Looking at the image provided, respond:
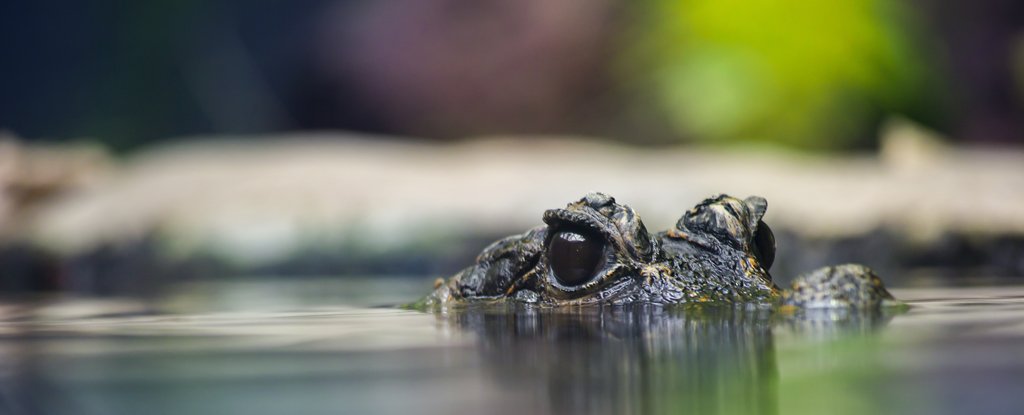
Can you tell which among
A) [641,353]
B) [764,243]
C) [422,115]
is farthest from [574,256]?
[422,115]

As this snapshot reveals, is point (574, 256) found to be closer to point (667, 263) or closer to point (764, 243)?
point (667, 263)

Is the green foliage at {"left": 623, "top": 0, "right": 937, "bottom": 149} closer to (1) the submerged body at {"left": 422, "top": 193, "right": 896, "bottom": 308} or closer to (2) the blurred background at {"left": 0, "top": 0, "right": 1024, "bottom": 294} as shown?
(2) the blurred background at {"left": 0, "top": 0, "right": 1024, "bottom": 294}

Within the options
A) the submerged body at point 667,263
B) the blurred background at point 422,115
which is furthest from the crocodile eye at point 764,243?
the blurred background at point 422,115

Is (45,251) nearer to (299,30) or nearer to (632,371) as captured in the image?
(299,30)

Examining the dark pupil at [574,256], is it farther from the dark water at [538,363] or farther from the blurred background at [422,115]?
the blurred background at [422,115]

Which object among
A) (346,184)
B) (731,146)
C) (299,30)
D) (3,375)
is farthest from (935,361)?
(299,30)

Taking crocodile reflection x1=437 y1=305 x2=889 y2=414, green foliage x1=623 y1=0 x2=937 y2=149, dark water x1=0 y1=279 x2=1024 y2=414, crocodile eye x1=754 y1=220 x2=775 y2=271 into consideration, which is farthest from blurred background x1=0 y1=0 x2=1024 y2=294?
crocodile reflection x1=437 y1=305 x2=889 y2=414
